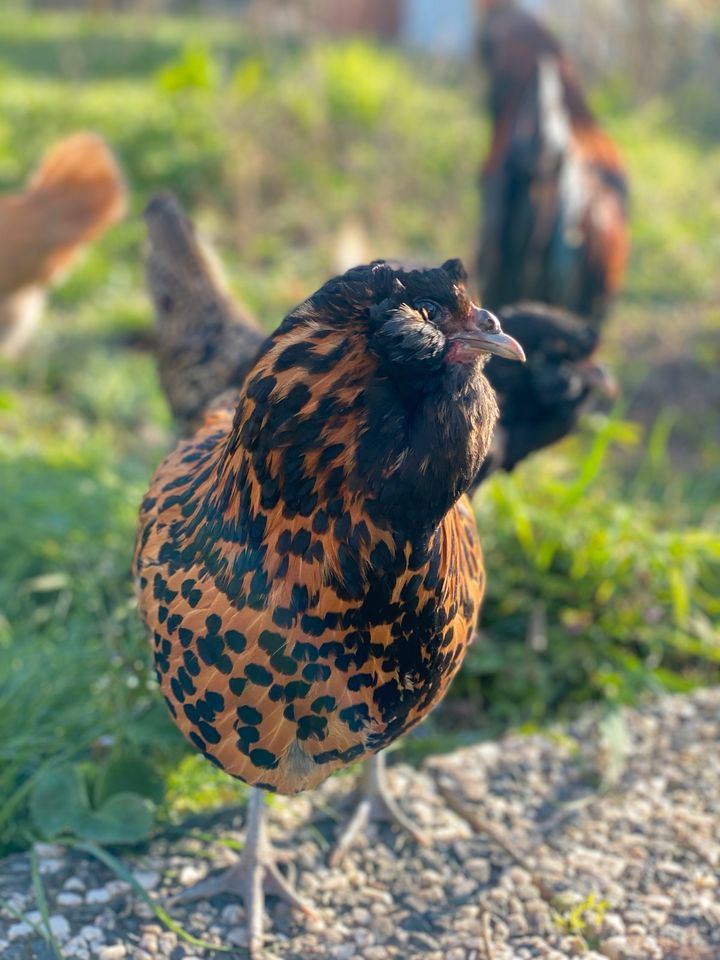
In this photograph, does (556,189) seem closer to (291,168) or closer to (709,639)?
(709,639)

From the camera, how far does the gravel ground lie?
8.25 ft

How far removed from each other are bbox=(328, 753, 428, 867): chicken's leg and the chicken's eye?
1452mm

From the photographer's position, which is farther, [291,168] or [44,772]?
[291,168]

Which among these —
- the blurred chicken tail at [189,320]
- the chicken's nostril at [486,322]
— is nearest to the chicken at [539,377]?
the blurred chicken tail at [189,320]

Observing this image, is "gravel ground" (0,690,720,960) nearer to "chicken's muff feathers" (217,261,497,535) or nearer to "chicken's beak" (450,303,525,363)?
"chicken's muff feathers" (217,261,497,535)

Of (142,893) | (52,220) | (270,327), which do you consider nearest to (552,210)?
(270,327)

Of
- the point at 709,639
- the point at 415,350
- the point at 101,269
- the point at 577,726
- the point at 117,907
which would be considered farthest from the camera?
the point at 101,269

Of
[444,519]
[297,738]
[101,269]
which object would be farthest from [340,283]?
[101,269]

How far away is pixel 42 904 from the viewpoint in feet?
8.05

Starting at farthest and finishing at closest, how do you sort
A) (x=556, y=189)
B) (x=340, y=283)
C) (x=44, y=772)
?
(x=556, y=189)
(x=44, y=772)
(x=340, y=283)

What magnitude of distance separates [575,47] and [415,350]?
10.8m

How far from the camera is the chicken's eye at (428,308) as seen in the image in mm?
1844

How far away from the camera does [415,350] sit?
5.82 feet

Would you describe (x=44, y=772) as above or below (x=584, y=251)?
below
